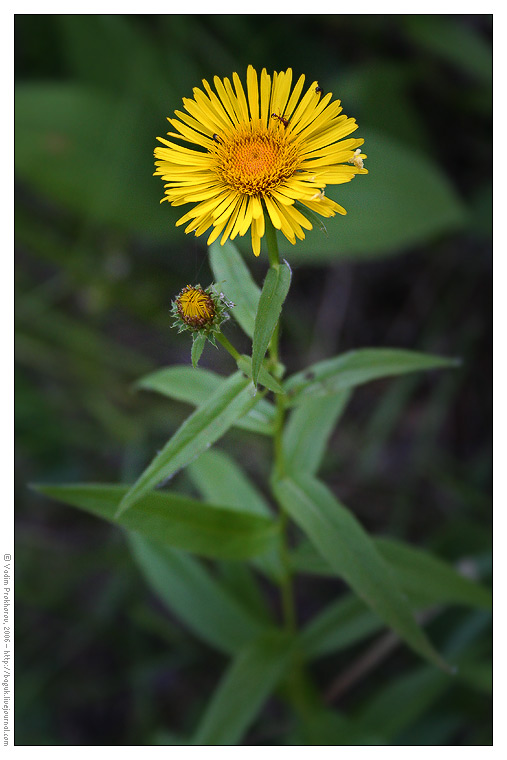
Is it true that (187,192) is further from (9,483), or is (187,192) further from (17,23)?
(17,23)

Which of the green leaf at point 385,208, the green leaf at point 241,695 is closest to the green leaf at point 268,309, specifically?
the green leaf at point 241,695

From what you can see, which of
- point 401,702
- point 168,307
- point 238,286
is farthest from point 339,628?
point 168,307

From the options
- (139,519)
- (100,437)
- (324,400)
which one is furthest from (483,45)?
(139,519)

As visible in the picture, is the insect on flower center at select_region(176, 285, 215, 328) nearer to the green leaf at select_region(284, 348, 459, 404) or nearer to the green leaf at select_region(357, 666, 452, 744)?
the green leaf at select_region(284, 348, 459, 404)

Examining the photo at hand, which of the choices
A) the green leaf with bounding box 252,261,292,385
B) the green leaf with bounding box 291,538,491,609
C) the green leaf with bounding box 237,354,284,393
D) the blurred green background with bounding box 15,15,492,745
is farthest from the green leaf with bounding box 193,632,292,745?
the green leaf with bounding box 252,261,292,385

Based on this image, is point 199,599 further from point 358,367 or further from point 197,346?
point 197,346

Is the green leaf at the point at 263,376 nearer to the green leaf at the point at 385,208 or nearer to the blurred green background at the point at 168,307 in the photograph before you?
the blurred green background at the point at 168,307
